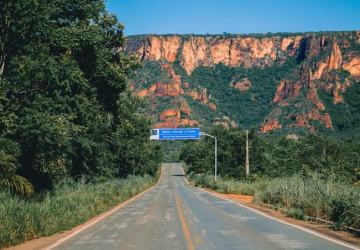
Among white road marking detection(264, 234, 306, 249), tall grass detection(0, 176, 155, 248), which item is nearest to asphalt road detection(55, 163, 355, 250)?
white road marking detection(264, 234, 306, 249)

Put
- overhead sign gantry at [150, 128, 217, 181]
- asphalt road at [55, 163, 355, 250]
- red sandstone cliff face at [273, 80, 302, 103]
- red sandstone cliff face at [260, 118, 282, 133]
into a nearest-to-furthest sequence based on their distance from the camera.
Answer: asphalt road at [55, 163, 355, 250] → overhead sign gantry at [150, 128, 217, 181] → red sandstone cliff face at [260, 118, 282, 133] → red sandstone cliff face at [273, 80, 302, 103]

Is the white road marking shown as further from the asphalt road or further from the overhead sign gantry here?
the overhead sign gantry

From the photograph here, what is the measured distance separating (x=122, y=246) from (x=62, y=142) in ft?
29.1

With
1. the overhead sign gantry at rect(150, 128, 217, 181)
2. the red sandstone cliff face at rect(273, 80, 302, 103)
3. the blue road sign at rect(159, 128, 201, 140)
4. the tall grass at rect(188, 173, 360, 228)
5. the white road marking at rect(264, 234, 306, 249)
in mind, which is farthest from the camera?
the red sandstone cliff face at rect(273, 80, 302, 103)

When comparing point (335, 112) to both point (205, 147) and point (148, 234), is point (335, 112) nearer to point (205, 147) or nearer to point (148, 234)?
point (205, 147)

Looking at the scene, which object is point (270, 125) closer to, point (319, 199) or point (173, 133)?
point (173, 133)

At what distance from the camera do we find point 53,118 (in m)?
20.9

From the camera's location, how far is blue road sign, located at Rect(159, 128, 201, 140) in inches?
2847

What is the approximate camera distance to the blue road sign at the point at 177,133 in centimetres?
7231

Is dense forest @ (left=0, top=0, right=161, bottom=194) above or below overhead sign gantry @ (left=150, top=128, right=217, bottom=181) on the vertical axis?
below

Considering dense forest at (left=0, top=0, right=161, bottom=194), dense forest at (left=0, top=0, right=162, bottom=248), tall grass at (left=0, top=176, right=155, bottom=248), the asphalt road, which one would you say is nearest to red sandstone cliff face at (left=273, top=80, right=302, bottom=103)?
dense forest at (left=0, top=0, right=162, bottom=248)

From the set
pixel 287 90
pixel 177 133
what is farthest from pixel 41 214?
pixel 287 90

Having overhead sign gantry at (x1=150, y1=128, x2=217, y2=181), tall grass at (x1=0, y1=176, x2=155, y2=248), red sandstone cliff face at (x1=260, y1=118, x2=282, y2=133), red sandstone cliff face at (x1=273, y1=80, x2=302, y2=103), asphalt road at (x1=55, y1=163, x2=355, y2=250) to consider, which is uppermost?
red sandstone cliff face at (x1=273, y1=80, x2=302, y2=103)

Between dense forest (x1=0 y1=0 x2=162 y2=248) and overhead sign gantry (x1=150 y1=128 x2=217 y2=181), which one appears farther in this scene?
overhead sign gantry (x1=150 y1=128 x2=217 y2=181)
